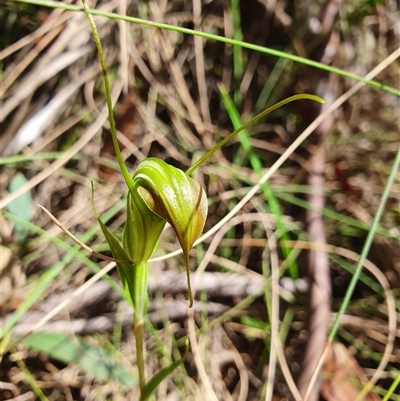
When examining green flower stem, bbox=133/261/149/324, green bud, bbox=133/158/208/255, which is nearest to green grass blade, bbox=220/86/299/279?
green flower stem, bbox=133/261/149/324

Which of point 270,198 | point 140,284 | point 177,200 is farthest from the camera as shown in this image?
point 270,198

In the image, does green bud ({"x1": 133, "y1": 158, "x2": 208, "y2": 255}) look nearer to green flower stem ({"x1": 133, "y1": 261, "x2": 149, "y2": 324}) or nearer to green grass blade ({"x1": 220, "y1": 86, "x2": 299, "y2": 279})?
green flower stem ({"x1": 133, "y1": 261, "x2": 149, "y2": 324})

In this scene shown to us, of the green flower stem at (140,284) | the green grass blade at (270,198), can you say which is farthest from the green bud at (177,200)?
the green grass blade at (270,198)

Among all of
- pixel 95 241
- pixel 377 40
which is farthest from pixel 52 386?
pixel 377 40

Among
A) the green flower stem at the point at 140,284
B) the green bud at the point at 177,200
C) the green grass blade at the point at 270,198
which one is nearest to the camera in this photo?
the green bud at the point at 177,200

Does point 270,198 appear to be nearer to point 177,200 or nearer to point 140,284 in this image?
point 140,284

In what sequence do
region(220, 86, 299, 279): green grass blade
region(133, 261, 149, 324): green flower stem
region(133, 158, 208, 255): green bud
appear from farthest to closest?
1. region(220, 86, 299, 279): green grass blade
2. region(133, 261, 149, 324): green flower stem
3. region(133, 158, 208, 255): green bud

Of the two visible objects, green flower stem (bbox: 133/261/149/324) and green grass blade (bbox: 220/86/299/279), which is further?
green grass blade (bbox: 220/86/299/279)

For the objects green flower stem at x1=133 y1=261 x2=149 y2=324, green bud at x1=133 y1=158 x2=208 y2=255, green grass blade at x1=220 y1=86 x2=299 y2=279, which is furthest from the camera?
green grass blade at x1=220 y1=86 x2=299 y2=279

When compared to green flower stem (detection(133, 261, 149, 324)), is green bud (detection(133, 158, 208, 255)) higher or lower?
higher

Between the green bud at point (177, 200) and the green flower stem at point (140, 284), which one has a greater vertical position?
the green bud at point (177, 200)

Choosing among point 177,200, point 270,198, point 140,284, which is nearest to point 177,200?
point 177,200

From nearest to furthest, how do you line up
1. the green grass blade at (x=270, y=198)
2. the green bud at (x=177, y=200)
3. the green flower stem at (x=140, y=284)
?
the green bud at (x=177, y=200)
the green flower stem at (x=140, y=284)
the green grass blade at (x=270, y=198)

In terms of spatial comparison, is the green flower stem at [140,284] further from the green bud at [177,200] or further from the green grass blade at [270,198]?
the green grass blade at [270,198]
